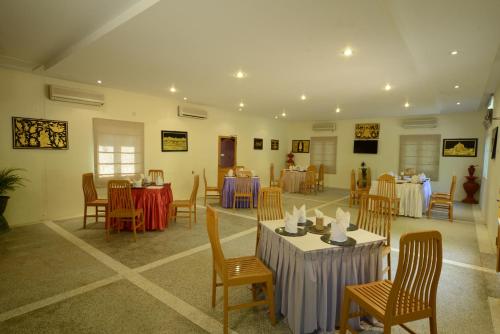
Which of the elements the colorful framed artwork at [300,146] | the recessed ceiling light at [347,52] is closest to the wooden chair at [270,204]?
the recessed ceiling light at [347,52]

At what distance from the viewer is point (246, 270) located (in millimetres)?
2166

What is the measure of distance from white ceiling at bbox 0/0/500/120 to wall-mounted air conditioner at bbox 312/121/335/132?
4.86 meters

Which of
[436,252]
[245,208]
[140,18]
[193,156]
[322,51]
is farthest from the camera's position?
[193,156]

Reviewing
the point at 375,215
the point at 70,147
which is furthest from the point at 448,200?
the point at 70,147

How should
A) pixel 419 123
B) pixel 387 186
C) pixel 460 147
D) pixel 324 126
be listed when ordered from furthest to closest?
pixel 324 126, pixel 419 123, pixel 460 147, pixel 387 186

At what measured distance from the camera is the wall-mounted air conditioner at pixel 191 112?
7.11m

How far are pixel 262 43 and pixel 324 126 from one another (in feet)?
25.9

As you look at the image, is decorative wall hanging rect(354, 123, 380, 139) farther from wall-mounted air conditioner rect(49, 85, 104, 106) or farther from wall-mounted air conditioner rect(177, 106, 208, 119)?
wall-mounted air conditioner rect(49, 85, 104, 106)

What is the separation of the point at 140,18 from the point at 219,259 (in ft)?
8.00

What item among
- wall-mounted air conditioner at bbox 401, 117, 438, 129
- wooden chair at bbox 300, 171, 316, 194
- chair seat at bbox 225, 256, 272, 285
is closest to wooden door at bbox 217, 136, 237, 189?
wooden chair at bbox 300, 171, 316, 194

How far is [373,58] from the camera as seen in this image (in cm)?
352

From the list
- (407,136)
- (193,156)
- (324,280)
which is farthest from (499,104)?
(193,156)

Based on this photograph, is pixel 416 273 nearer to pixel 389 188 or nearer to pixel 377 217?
pixel 377 217

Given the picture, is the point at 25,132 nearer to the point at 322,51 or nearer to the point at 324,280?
the point at 322,51
